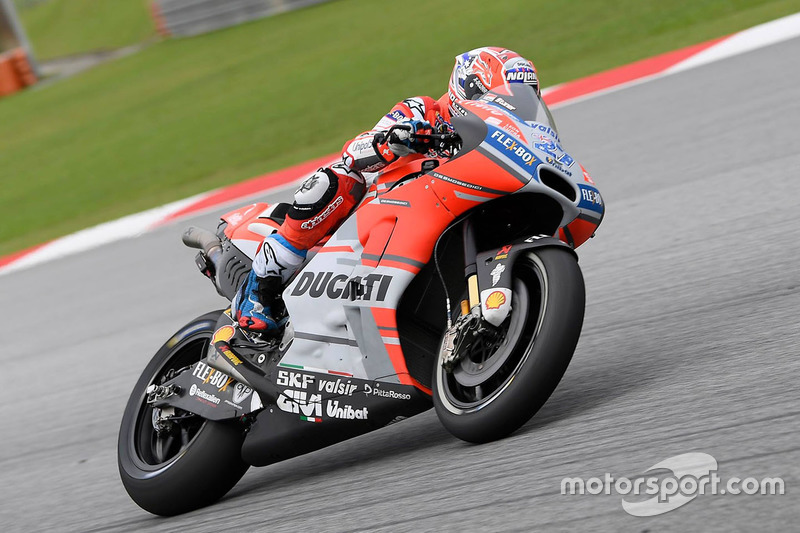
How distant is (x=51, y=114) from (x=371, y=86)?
344 inches

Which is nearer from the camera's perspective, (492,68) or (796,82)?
(492,68)

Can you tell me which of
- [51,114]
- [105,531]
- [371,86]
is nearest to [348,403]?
[105,531]

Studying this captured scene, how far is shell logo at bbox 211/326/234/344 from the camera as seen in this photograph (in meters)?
4.12

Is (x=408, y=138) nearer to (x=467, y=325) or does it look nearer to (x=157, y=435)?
(x=467, y=325)

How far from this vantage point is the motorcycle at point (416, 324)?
10.9 ft

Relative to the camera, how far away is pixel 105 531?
3971 millimetres

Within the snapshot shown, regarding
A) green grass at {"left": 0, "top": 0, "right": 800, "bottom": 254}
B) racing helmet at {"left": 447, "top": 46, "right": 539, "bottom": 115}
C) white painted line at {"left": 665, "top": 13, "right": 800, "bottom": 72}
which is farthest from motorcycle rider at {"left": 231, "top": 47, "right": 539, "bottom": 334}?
green grass at {"left": 0, "top": 0, "right": 800, "bottom": 254}

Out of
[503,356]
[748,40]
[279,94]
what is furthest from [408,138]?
[279,94]

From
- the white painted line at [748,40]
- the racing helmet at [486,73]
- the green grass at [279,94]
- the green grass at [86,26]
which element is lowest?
the green grass at [86,26]

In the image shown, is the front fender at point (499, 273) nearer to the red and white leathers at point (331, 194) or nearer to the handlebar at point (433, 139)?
the handlebar at point (433, 139)

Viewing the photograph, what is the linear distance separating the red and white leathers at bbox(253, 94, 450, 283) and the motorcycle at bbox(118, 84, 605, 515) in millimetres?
74

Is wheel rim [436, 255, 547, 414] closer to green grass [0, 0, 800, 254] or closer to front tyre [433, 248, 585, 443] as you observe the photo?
front tyre [433, 248, 585, 443]

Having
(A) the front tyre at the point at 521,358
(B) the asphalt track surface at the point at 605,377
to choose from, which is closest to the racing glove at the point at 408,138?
(A) the front tyre at the point at 521,358

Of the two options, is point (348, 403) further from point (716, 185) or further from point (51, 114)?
point (51, 114)
